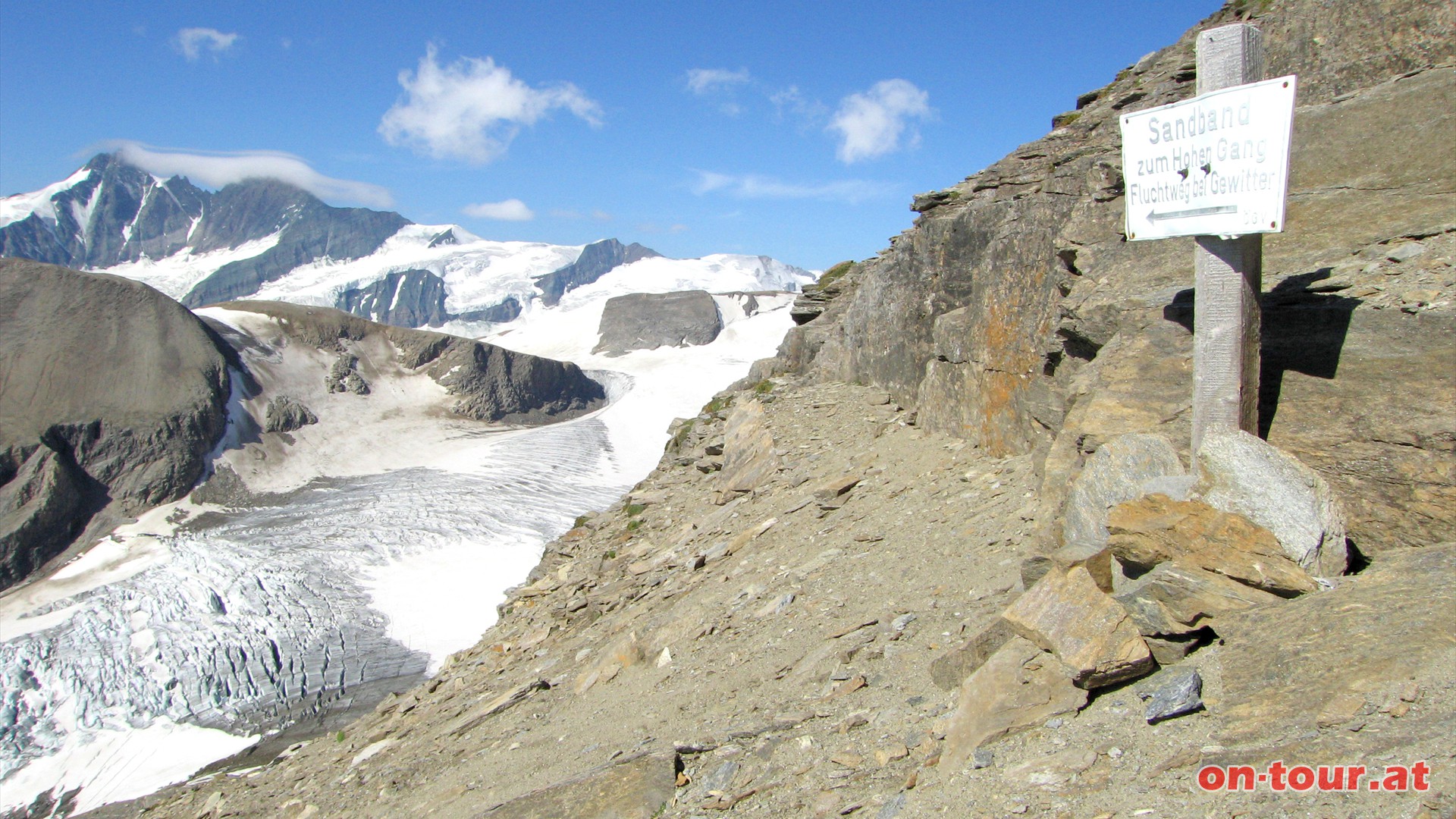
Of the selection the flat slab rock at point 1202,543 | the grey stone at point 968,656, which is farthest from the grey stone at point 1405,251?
the grey stone at point 968,656

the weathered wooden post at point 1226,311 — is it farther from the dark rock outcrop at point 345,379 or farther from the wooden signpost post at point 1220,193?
the dark rock outcrop at point 345,379

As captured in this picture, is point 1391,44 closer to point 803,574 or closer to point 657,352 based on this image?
point 803,574

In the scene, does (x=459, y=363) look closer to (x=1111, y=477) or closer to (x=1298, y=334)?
(x=1111, y=477)

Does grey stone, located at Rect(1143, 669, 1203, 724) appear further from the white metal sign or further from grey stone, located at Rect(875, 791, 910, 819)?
the white metal sign

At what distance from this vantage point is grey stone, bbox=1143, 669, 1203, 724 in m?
3.69

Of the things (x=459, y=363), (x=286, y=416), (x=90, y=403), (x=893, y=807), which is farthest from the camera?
(x=459, y=363)

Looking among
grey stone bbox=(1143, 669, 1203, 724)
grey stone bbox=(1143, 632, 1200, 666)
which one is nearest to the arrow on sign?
grey stone bbox=(1143, 632, 1200, 666)

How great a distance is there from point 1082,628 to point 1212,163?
2.60m

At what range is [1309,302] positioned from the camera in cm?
529

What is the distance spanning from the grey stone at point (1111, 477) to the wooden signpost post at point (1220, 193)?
20cm

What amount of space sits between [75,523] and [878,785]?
5045 centimetres

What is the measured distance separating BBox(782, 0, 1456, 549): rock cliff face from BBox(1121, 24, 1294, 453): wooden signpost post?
519 mm

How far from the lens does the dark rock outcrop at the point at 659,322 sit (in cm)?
10225

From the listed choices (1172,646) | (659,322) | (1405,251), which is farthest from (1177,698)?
(659,322)
